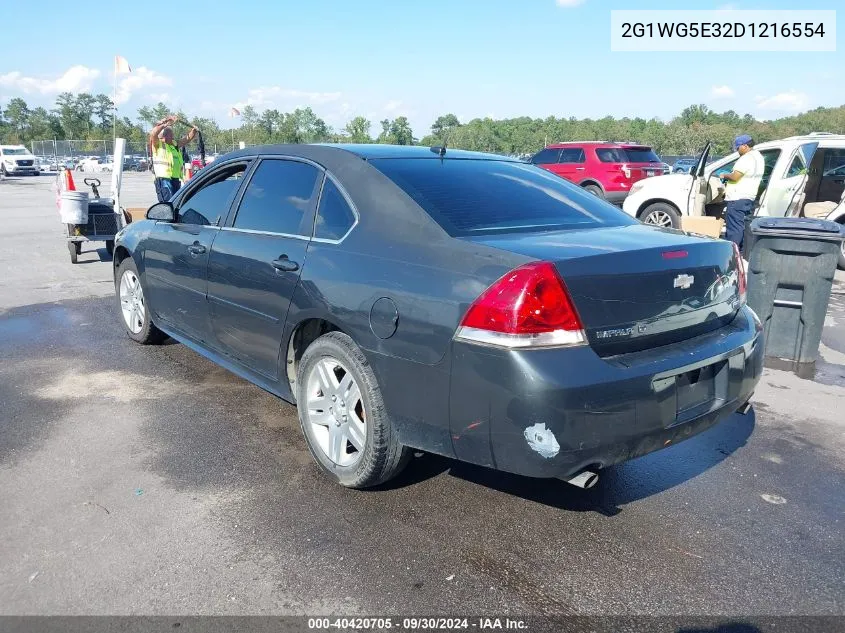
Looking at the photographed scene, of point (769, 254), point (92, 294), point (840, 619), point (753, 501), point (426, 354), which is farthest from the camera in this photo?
point (92, 294)

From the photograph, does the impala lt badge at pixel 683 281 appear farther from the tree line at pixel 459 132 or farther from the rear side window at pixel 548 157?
the tree line at pixel 459 132

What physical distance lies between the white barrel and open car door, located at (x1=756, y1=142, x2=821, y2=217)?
388 inches

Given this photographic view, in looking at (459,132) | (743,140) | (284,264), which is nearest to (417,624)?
(284,264)

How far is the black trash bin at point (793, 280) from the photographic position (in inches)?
201

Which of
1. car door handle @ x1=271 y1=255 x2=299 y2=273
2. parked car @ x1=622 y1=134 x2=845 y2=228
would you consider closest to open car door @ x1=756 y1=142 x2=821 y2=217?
parked car @ x1=622 y1=134 x2=845 y2=228

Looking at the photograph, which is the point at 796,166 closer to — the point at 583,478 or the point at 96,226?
the point at 583,478

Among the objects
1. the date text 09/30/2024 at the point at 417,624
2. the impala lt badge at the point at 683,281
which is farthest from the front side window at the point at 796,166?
the date text 09/30/2024 at the point at 417,624

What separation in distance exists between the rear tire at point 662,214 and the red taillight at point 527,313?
8.98 metres

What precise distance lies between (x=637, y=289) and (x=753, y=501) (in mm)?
1366

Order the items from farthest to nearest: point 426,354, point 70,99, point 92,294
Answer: point 70,99 < point 92,294 < point 426,354

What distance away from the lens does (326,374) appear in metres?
3.25

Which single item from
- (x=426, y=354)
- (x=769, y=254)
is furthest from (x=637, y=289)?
(x=769, y=254)

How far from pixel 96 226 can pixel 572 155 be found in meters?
12.2

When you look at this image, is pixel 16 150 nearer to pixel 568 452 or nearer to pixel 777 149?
pixel 777 149
